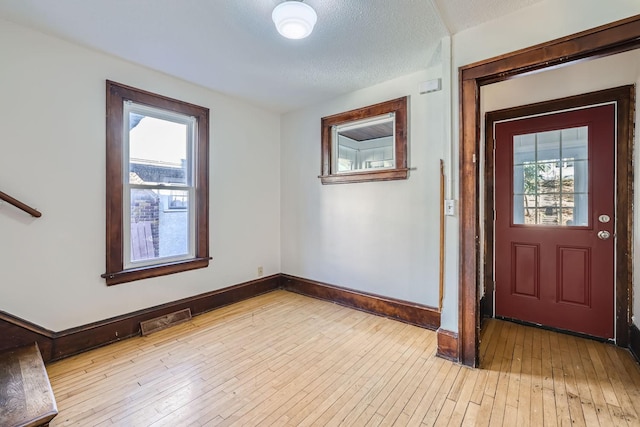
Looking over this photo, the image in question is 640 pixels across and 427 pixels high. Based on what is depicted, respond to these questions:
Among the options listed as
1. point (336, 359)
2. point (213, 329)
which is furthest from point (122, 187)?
point (336, 359)

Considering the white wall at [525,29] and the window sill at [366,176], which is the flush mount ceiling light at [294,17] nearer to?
Result: the white wall at [525,29]

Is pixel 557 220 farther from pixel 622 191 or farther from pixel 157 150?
pixel 157 150

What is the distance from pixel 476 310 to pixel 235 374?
181 centimetres

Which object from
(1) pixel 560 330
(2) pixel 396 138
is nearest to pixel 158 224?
(2) pixel 396 138

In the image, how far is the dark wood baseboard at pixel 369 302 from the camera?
9.18ft

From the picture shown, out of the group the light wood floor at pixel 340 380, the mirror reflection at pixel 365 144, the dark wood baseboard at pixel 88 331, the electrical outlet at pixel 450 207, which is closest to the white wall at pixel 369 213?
the mirror reflection at pixel 365 144

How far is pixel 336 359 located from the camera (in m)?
2.25

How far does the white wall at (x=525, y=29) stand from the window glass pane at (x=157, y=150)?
268 cm

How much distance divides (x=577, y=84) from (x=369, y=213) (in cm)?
216

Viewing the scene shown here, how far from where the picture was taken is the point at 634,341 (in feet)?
7.25

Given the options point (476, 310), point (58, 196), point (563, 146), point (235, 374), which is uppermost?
point (563, 146)

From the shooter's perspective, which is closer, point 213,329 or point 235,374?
point 235,374

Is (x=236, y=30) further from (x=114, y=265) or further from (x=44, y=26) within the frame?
(x=114, y=265)

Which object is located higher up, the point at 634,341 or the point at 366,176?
the point at 366,176
